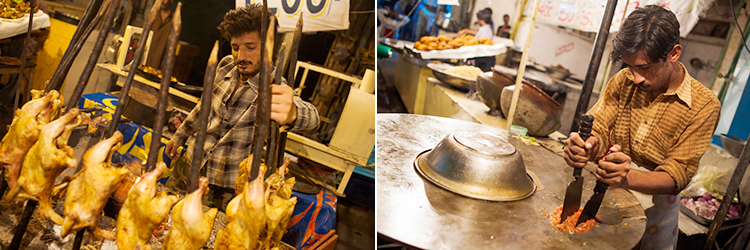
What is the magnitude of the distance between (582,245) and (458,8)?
12.7 m

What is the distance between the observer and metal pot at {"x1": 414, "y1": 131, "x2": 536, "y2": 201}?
1.88 meters

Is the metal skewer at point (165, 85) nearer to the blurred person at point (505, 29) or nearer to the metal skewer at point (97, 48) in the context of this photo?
the metal skewer at point (97, 48)

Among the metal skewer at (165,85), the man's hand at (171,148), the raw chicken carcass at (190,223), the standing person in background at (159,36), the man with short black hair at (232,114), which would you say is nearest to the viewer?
the metal skewer at (165,85)

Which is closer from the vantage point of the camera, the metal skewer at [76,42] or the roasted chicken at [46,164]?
the roasted chicken at [46,164]

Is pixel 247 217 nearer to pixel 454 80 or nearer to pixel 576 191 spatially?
pixel 576 191

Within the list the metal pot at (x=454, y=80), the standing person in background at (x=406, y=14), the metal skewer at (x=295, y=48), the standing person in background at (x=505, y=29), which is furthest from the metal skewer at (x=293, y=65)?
the standing person in background at (x=505, y=29)

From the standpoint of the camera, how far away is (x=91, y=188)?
1141 millimetres

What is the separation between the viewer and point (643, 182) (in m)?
1.92

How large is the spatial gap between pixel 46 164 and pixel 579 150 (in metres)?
2.07

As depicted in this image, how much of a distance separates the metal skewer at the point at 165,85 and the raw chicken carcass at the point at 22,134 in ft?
1.69

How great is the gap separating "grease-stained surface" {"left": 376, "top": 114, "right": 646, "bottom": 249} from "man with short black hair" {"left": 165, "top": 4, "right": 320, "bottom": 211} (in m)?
0.50

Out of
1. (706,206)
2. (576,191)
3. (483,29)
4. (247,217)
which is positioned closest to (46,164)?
(247,217)

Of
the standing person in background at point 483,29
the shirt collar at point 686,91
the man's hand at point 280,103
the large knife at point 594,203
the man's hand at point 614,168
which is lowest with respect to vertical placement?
the large knife at point 594,203

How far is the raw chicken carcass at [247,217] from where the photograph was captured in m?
1.11
